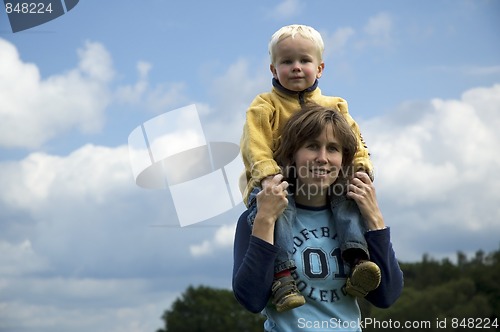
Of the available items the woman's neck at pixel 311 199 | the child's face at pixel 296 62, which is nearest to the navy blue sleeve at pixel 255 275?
the woman's neck at pixel 311 199

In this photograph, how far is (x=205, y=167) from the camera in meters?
7.08

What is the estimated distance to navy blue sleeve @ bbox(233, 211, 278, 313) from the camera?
Result: 4.08 meters

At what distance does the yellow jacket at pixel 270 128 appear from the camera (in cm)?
448

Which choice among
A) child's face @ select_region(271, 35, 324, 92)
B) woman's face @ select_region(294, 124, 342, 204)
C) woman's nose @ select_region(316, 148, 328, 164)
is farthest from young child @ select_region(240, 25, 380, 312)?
woman's nose @ select_region(316, 148, 328, 164)

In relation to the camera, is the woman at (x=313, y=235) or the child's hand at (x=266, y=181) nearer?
the woman at (x=313, y=235)

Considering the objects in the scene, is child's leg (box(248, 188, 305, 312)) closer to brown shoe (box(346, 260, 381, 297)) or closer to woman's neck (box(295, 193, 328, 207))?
woman's neck (box(295, 193, 328, 207))

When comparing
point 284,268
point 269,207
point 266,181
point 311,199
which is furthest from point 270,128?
point 284,268

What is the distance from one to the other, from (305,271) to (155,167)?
3666 mm

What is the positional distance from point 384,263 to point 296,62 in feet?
Answer: 4.56

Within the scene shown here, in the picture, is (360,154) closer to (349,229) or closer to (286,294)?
(349,229)

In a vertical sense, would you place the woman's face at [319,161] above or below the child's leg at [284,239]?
above

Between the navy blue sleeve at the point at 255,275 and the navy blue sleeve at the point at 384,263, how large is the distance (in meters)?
0.61

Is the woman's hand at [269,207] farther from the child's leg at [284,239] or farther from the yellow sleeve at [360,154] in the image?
the yellow sleeve at [360,154]

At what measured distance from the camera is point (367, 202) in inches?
170
